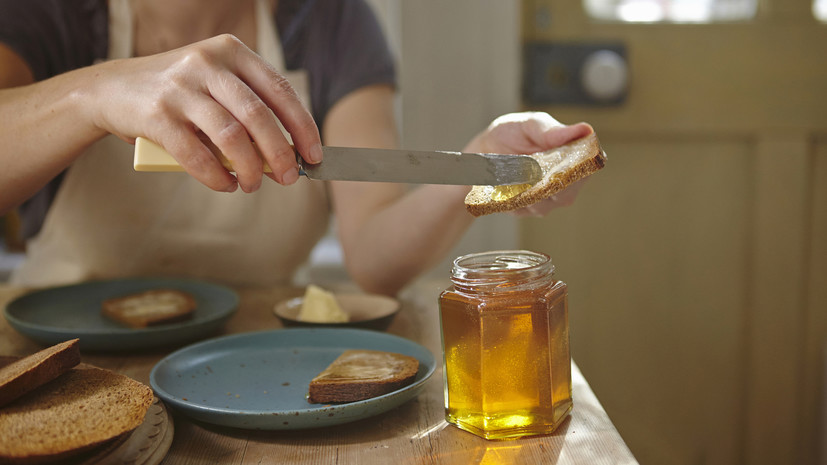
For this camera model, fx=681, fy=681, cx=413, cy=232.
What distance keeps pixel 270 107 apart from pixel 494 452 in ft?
1.40

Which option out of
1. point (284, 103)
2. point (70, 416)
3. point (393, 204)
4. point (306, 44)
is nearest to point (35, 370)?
point (70, 416)

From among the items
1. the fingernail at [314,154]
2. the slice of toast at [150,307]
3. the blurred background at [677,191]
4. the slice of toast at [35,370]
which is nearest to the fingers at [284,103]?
the fingernail at [314,154]

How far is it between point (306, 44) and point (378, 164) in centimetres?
95

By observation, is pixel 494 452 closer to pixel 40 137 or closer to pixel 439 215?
pixel 439 215

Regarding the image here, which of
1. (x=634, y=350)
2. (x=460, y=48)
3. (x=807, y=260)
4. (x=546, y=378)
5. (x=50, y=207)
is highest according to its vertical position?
(x=460, y=48)

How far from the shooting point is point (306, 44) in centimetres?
157

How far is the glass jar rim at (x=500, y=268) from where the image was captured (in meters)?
0.70

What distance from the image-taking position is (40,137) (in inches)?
36.3

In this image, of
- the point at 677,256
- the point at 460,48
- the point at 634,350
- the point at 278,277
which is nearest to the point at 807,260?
the point at 677,256

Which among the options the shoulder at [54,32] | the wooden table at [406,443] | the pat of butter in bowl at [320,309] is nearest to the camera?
the wooden table at [406,443]

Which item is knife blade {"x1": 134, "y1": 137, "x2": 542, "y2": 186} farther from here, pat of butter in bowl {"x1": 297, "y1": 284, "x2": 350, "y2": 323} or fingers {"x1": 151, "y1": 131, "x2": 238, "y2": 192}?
pat of butter in bowl {"x1": 297, "y1": 284, "x2": 350, "y2": 323}

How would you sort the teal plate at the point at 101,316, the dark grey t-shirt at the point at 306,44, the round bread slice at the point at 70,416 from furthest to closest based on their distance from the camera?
the dark grey t-shirt at the point at 306,44 < the teal plate at the point at 101,316 < the round bread slice at the point at 70,416

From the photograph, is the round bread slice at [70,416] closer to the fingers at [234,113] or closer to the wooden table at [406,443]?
the wooden table at [406,443]

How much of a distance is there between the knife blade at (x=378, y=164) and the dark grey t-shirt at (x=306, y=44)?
30.7 inches
